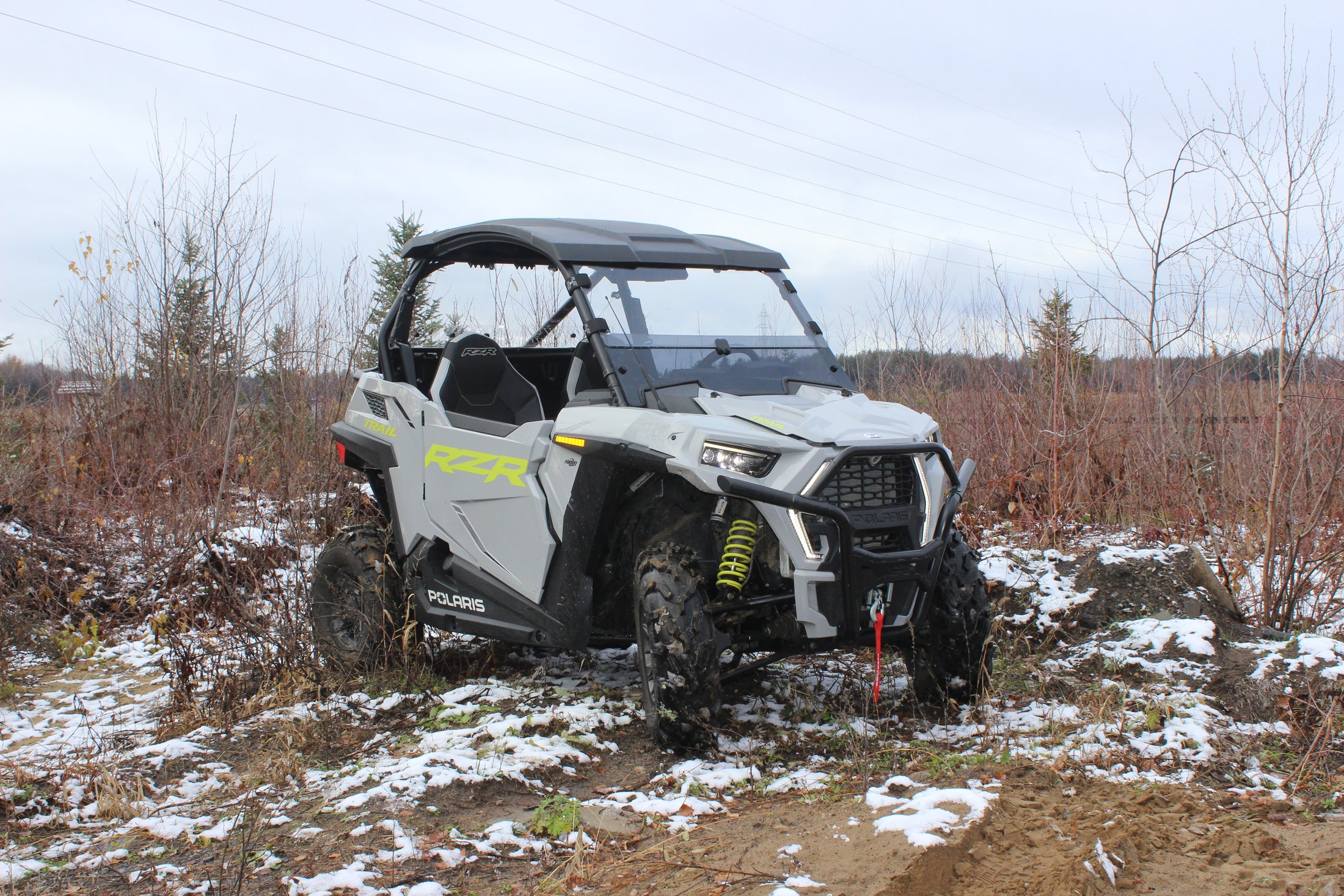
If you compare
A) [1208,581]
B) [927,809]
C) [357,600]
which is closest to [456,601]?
[357,600]

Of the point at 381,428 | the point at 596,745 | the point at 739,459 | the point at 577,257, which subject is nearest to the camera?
the point at 739,459

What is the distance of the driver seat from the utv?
0.01 meters

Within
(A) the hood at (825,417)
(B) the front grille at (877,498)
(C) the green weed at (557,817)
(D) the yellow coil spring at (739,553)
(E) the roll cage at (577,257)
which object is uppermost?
(E) the roll cage at (577,257)

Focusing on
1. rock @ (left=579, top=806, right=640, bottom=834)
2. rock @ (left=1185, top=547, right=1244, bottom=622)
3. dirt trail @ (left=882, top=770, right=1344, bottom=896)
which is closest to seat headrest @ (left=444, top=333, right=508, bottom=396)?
rock @ (left=579, top=806, right=640, bottom=834)

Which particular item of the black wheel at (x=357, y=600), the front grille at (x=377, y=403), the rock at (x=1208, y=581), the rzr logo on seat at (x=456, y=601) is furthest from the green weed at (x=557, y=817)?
the rock at (x=1208, y=581)

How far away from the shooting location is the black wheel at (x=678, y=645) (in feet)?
12.6

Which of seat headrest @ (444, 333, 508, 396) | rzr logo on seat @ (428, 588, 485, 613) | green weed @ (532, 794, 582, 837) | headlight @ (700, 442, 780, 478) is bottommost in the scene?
green weed @ (532, 794, 582, 837)

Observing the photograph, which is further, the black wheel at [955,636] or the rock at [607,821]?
the black wheel at [955,636]

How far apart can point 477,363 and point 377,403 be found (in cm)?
59

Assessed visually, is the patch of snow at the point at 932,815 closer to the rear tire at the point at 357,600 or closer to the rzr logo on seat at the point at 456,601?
the rzr logo on seat at the point at 456,601

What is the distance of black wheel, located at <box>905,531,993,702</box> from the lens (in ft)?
14.0

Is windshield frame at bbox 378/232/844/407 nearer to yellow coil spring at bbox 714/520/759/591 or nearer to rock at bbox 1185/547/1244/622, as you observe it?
yellow coil spring at bbox 714/520/759/591

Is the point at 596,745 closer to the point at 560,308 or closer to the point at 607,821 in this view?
the point at 607,821

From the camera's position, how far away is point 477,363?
5480 millimetres
